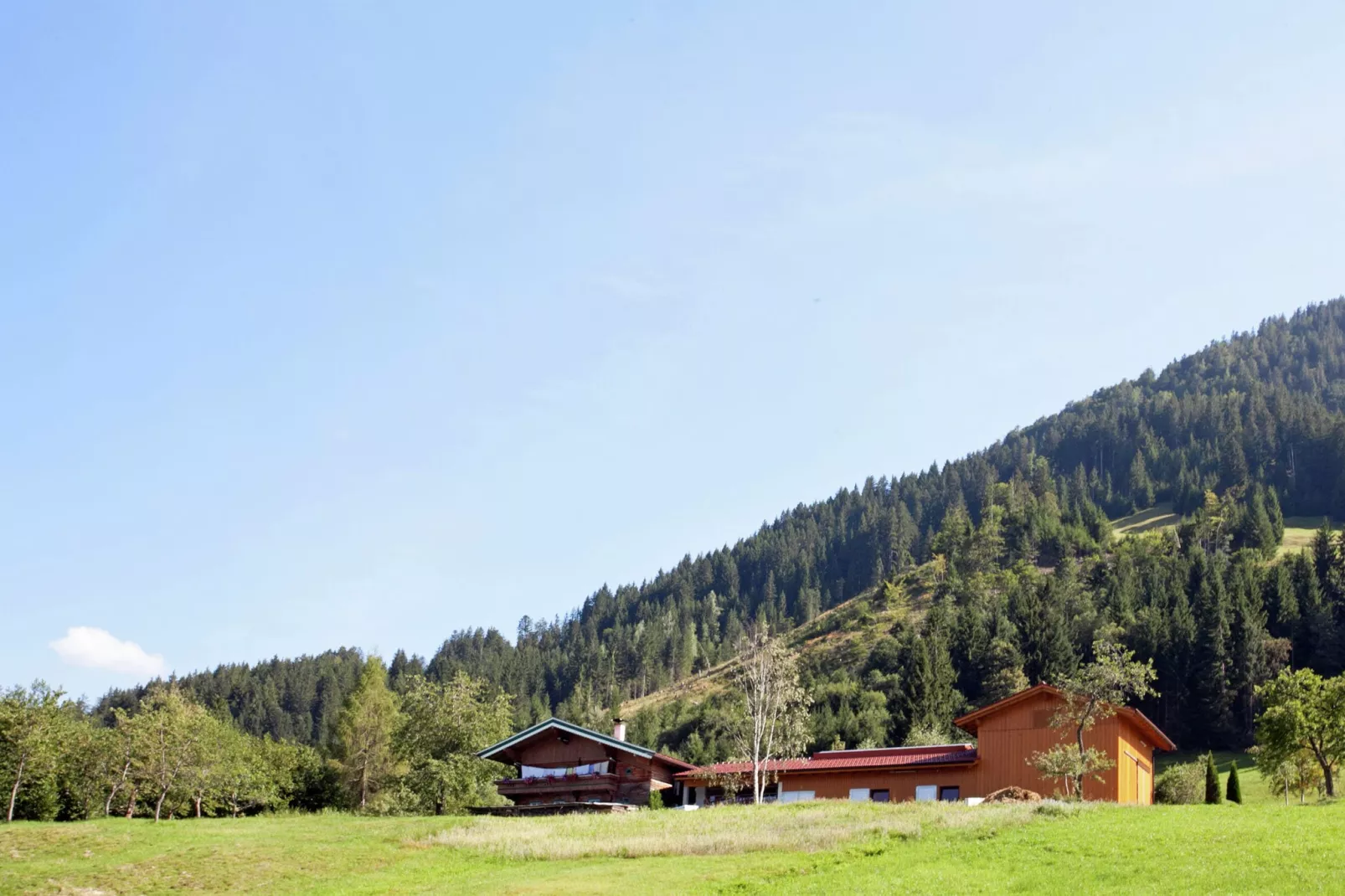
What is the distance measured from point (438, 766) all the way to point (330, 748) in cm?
3454

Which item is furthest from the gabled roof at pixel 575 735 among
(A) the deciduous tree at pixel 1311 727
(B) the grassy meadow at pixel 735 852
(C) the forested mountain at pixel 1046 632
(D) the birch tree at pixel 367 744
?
(C) the forested mountain at pixel 1046 632

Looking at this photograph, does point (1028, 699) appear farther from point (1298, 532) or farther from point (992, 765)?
point (1298, 532)

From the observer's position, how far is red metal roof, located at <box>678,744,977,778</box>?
180ft

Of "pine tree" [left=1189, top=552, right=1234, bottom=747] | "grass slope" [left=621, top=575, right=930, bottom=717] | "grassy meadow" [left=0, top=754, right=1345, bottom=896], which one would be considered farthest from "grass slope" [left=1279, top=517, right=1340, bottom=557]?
"grassy meadow" [left=0, top=754, right=1345, bottom=896]

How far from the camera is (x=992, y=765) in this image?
5338 centimetres

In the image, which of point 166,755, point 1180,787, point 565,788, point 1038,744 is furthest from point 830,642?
point 1038,744

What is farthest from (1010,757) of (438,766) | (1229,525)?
(1229,525)

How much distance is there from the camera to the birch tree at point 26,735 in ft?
197

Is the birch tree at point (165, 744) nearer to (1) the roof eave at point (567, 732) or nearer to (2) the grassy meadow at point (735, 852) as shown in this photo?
(1) the roof eave at point (567, 732)

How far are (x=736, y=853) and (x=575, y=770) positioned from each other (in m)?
29.2

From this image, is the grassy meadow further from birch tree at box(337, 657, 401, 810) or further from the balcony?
birch tree at box(337, 657, 401, 810)

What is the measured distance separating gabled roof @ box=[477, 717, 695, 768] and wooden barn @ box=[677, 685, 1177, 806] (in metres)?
6.87

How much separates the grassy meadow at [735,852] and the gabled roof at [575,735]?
1245 cm

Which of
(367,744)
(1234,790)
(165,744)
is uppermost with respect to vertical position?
(1234,790)
